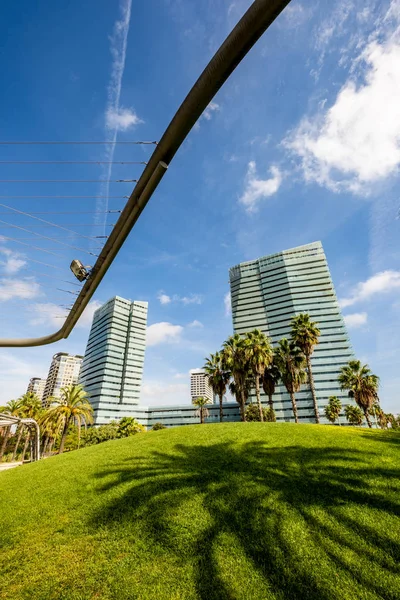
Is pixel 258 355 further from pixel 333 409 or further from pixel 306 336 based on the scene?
pixel 333 409

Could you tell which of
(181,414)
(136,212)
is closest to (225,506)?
(136,212)

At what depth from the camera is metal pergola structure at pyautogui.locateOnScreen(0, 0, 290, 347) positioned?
4.07 meters

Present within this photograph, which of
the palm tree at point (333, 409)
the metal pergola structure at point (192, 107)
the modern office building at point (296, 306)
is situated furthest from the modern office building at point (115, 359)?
the metal pergola structure at point (192, 107)

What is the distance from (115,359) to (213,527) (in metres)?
168

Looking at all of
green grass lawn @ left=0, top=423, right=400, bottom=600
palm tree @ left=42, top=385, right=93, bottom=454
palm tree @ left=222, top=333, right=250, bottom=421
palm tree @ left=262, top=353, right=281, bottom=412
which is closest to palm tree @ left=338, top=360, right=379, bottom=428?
palm tree @ left=262, top=353, right=281, bottom=412

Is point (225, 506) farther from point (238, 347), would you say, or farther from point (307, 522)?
point (238, 347)

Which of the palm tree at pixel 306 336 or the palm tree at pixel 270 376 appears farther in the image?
the palm tree at pixel 270 376

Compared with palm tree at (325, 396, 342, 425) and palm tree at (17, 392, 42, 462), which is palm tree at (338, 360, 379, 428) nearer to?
palm tree at (325, 396, 342, 425)

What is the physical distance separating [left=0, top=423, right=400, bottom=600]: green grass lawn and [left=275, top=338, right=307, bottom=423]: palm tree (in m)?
27.5

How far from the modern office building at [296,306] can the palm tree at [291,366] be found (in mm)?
89136

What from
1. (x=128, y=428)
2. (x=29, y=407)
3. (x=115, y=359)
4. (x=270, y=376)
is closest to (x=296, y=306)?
(x=270, y=376)

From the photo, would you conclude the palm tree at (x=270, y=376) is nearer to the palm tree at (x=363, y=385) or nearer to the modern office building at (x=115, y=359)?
the palm tree at (x=363, y=385)

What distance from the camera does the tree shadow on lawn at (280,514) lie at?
6.24 metres

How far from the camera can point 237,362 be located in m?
42.2
